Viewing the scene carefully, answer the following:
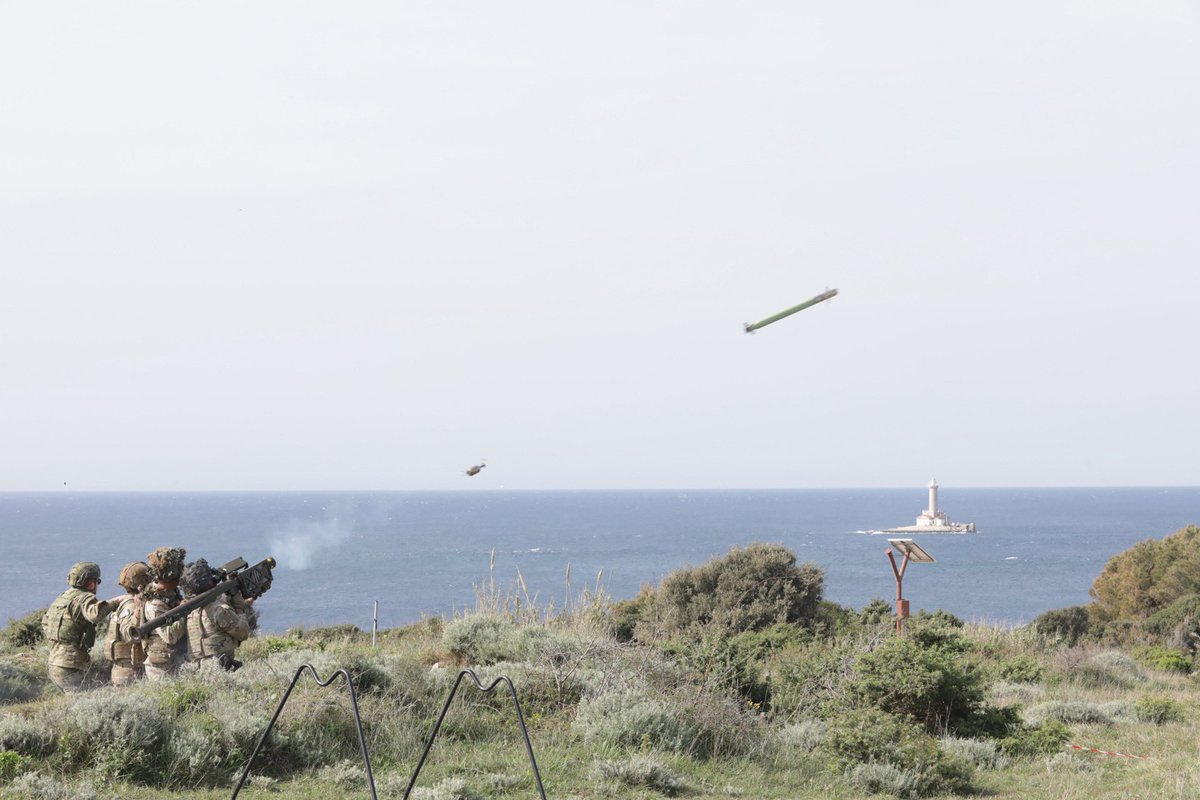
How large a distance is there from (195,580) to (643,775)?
4.57m

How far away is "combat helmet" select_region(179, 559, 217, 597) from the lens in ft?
33.2

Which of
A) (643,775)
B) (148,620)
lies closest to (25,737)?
(148,620)

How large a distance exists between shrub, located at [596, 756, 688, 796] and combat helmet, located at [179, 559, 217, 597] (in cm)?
415

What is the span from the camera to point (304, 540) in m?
131

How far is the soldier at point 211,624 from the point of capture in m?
10.1

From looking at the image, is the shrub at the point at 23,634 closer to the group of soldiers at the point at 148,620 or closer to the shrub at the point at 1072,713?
the group of soldiers at the point at 148,620

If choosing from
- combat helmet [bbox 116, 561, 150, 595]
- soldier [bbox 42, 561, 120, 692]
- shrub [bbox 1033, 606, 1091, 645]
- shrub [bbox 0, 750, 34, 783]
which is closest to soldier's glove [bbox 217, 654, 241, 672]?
combat helmet [bbox 116, 561, 150, 595]

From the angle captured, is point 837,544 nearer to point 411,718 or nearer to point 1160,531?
point 1160,531

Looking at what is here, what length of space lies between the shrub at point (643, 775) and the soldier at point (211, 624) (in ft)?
13.0

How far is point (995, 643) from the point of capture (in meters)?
19.2

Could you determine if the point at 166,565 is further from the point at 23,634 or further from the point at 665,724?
the point at 23,634

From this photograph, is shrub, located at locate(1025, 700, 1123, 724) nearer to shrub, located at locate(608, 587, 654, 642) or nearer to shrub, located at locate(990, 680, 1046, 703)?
shrub, located at locate(990, 680, 1046, 703)

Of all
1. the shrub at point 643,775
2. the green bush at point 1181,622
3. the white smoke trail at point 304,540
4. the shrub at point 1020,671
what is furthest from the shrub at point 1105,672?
the white smoke trail at point 304,540

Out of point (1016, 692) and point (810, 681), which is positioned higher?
point (810, 681)
